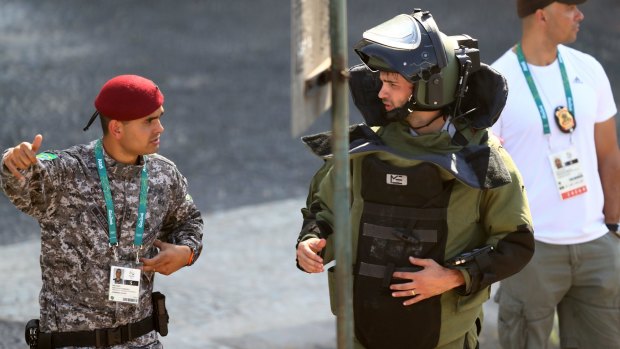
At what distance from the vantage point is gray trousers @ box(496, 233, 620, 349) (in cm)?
589

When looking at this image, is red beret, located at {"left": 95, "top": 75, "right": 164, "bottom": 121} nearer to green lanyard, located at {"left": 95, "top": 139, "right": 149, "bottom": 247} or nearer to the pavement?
green lanyard, located at {"left": 95, "top": 139, "right": 149, "bottom": 247}

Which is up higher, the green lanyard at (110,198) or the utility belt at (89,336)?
the green lanyard at (110,198)

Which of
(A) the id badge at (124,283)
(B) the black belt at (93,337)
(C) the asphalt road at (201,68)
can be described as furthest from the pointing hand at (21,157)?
(C) the asphalt road at (201,68)

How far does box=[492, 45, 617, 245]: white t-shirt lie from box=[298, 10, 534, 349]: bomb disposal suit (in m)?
1.23

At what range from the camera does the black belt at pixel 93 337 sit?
4.78m

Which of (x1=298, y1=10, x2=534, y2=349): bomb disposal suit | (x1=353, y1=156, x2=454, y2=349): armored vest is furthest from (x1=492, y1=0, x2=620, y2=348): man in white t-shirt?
(x1=353, y1=156, x2=454, y2=349): armored vest

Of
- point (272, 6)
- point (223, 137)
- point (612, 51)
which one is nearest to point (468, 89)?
point (223, 137)

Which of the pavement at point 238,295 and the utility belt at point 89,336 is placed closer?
the utility belt at point 89,336

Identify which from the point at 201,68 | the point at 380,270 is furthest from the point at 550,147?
the point at 201,68

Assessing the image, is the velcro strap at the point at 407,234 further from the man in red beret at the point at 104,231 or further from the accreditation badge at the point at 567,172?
the accreditation badge at the point at 567,172

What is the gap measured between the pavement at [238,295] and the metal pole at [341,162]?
3.55m

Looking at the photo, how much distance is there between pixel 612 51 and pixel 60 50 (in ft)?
22.4

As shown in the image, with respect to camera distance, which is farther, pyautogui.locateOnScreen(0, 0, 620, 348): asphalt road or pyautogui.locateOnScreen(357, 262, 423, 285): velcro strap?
pyautogui.locateOnScreen(0, 0, 620, 348): asphalt road

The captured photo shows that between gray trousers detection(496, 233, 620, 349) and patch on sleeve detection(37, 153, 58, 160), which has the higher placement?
patch on sleeve detection(37, 153, 58, 160)
